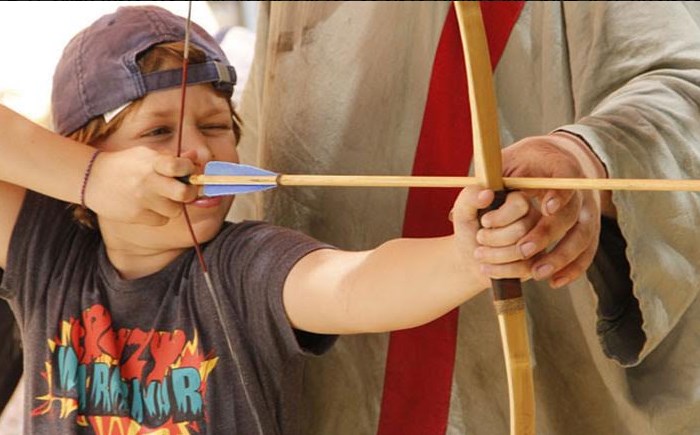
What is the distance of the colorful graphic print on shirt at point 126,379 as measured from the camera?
2.81ft

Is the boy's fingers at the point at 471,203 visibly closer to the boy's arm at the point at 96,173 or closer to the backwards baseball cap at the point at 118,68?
the boy's arm at the point at 96,173

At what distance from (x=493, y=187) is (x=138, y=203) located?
0.88 feet

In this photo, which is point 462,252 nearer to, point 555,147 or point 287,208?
point 555,147

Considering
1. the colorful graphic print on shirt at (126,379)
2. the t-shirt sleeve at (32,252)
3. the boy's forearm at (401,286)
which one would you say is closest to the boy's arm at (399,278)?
the boy's forearm at (401,286)

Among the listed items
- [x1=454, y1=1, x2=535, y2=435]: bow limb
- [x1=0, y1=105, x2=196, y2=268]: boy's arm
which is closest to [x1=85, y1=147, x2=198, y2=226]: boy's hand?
[x1=0, y1=105, x2=196, y2=268]: boy's arm

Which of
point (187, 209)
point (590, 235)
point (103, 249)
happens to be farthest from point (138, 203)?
point (590, 235)

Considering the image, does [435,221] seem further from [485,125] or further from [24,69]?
[24,69]

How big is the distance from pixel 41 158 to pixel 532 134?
0.37 meters

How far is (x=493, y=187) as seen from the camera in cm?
62

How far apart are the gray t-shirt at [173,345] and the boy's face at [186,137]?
24 millimetres

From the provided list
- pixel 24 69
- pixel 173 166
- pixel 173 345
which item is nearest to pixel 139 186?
pixel 173 166

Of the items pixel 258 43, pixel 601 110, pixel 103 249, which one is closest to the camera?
pixel 601 110

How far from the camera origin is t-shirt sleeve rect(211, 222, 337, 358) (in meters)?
0.83

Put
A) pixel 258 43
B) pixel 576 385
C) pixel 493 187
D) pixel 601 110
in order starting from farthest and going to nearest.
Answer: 1. pixel 258 43
2. pixel 576 385
3. pixel 601 110
4. pixel 493 187
